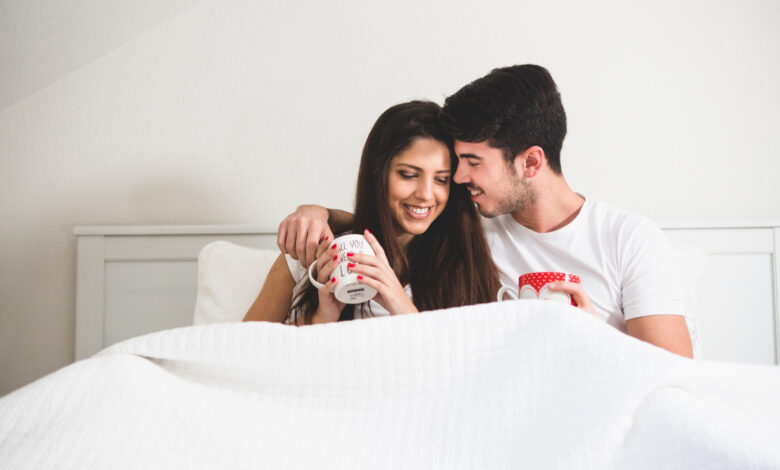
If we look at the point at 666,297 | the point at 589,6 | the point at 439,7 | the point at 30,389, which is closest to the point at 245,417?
the point at 30,389

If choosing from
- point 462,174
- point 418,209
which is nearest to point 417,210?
point 418,209

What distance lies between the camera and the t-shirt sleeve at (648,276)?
1.17 meters

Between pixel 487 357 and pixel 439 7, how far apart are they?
1349 mm

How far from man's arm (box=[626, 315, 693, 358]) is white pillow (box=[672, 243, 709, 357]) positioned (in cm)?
9

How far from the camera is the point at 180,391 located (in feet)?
2.03

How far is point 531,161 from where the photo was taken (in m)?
1.33

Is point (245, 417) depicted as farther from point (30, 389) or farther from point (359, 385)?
point (30, 389)

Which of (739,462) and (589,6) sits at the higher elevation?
(589,6)

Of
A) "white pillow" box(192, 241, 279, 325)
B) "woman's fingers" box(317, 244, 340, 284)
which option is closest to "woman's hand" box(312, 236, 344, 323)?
"woman's fingers" box(317, 244, 340, 284)

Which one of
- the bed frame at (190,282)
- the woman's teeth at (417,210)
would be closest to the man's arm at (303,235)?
the woman's teeth at (417,210)

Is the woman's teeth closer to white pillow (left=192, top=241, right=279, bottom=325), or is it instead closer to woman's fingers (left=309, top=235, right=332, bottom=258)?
woman's fingers (left=309, top=235, right=332, bottom=258)

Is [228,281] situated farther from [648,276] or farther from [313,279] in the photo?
[648,276]

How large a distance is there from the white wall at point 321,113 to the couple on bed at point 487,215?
1.13 ft

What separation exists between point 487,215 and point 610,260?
Answer: 1.04ft
